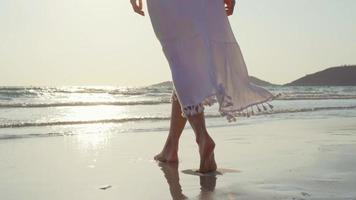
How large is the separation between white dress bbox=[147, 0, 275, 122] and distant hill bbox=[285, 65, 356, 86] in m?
49.0

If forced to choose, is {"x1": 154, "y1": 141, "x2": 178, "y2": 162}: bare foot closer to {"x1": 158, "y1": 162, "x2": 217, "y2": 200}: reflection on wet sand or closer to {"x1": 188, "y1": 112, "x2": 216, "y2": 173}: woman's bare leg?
{"x1": 158, "y1": 162, "x2": 217, "y2": 200}: reflection on wet sand

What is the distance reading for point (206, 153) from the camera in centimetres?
342

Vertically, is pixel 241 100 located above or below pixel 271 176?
above

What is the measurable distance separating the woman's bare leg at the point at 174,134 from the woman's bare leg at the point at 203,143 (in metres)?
0.39

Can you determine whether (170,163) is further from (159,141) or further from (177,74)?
(159,141)

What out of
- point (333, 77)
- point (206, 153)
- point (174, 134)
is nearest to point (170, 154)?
point (174, 134)

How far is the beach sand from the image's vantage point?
2883 millimetres

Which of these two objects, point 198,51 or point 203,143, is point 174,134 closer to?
point 203,143

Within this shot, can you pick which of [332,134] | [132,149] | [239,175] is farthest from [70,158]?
[332,134]

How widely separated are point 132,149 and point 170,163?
2.81 feet

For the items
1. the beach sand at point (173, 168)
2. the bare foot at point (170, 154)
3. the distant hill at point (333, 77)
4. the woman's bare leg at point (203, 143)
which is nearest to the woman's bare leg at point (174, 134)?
the bare foot at point (170, 154)

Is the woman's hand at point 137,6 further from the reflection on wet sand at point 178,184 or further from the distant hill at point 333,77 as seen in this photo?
the distant hill at point 333,77

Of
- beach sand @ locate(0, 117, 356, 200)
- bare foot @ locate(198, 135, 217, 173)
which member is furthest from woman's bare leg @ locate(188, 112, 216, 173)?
beach sand @ locate(0, 117, 356, 200)

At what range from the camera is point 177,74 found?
3381 millimetres
